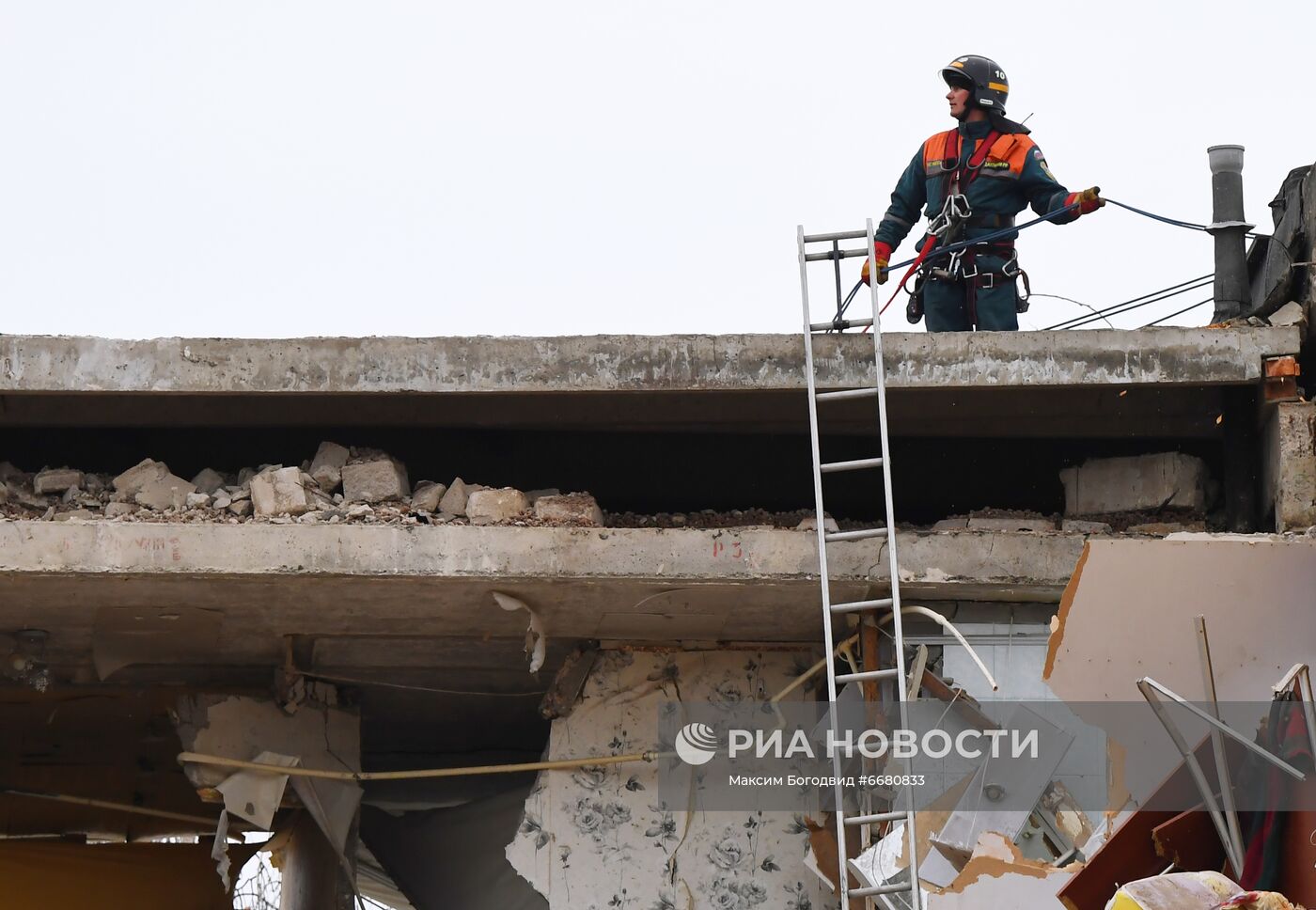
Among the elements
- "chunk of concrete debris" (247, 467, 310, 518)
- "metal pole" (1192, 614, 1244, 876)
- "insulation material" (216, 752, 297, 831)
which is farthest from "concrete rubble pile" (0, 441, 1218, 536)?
"metal pole" (1192, 614, 1244, 876)

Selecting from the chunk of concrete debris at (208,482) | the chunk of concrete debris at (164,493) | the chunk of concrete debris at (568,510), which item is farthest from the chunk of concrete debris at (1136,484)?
the chunk of concrete debris at (164,493)

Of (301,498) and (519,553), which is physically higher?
(301,498)

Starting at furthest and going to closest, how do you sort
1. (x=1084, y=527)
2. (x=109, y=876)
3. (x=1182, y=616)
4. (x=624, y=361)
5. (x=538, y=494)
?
(x=109, y=876) → (x=538, y=494) → (x=1084, y=527) → (x=624, y=361) → (x=1182, y=616)

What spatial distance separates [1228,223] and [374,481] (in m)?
4.12

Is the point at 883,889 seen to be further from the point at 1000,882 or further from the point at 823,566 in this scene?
the point at 823,566

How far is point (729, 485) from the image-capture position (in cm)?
870

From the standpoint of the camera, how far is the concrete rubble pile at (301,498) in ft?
25.3

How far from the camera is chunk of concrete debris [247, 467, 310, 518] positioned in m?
7.70

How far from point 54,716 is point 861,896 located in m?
5.43

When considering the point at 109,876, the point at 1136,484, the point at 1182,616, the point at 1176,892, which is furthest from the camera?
the point at 109,876

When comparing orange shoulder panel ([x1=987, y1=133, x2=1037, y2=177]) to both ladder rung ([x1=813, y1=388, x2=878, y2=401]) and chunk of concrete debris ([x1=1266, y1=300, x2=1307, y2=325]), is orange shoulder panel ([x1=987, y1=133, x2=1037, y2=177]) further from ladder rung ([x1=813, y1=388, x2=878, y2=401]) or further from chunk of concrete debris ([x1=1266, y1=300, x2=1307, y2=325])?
ladder rung ([x1=813, y1=388, x2=878, y2=401])

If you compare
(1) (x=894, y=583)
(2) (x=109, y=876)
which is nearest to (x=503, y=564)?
(1) (x=894, y=583)

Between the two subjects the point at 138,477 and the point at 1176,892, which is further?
the point at 138,477

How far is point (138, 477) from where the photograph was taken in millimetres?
7906
